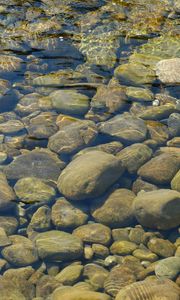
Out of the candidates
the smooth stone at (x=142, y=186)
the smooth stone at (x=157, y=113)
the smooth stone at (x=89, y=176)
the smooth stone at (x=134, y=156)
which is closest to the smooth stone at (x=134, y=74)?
the smooth stone at (x=157, y=113)

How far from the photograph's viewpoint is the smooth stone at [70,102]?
7594 mm

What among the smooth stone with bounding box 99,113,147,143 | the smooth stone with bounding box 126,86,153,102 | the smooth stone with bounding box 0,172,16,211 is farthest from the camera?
the smooth stone with bounding box 126,86,153,102

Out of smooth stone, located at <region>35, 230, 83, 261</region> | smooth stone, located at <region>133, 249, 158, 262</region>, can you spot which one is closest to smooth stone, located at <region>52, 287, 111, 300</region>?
smooth stone, located at <region>35, 230, 83, 261</region>

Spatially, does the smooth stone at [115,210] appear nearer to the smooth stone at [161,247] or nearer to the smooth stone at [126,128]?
the smooth stone at [161,247]

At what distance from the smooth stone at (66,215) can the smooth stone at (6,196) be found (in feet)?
1.79

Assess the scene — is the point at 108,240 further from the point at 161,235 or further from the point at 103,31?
the point at 103,31

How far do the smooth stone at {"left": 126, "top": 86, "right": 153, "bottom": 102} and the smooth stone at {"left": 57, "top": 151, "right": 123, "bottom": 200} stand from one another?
1.63m

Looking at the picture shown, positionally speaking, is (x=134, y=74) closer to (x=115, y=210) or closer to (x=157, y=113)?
(x=157, y=113)

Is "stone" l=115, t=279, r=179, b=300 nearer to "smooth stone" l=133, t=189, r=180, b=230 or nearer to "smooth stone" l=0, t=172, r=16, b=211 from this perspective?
"smooth stone" l=133, t=189, r=180, b=230

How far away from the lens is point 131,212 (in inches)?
237

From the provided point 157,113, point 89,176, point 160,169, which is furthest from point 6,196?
point 157,113

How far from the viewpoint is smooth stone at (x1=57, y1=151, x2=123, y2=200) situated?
20.4ft

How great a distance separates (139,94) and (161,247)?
9.86ft

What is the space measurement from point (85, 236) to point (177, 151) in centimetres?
189
